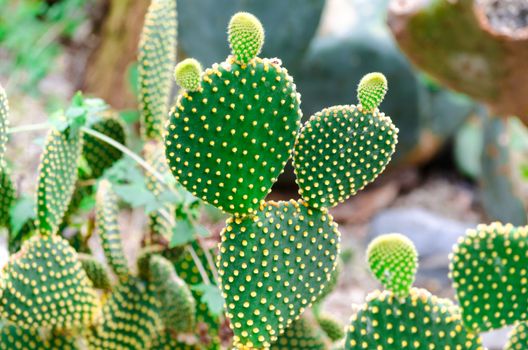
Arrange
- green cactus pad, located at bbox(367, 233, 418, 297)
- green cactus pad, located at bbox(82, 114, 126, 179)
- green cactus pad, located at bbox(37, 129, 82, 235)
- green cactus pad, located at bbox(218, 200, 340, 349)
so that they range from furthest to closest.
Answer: green cactus pad, located at bbox(82, 114, 126, 179), green cactus pad, located at bbox(37, 129, 82, 235), green cactus pad, located at bbox(218, 200, 340, 349), green cactus pad, located at bbox(367, 233, 418, 297)

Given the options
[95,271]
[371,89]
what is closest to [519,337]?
[371,89]

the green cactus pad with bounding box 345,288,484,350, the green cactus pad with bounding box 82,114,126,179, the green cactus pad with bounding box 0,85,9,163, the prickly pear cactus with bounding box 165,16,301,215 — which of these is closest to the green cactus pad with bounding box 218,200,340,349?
the prickly pear cactus with bounding box 165,16,301,215

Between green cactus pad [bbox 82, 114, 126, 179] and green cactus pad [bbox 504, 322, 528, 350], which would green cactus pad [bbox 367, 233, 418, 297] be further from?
green cactus pad [bbox 82, 114, 126, 179]

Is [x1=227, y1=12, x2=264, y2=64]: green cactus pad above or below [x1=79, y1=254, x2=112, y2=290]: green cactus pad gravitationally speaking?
above

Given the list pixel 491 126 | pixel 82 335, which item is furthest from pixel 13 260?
pixel 491 126

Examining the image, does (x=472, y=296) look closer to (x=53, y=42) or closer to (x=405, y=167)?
(x=405, y=167)

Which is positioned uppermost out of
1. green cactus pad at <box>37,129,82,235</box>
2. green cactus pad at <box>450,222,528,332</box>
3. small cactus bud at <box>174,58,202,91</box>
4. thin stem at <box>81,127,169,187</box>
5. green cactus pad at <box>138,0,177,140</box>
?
green cactus pad at <box>138,0,177,140</box>

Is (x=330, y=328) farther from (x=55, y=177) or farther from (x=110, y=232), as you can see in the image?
(x=55, y=177)
